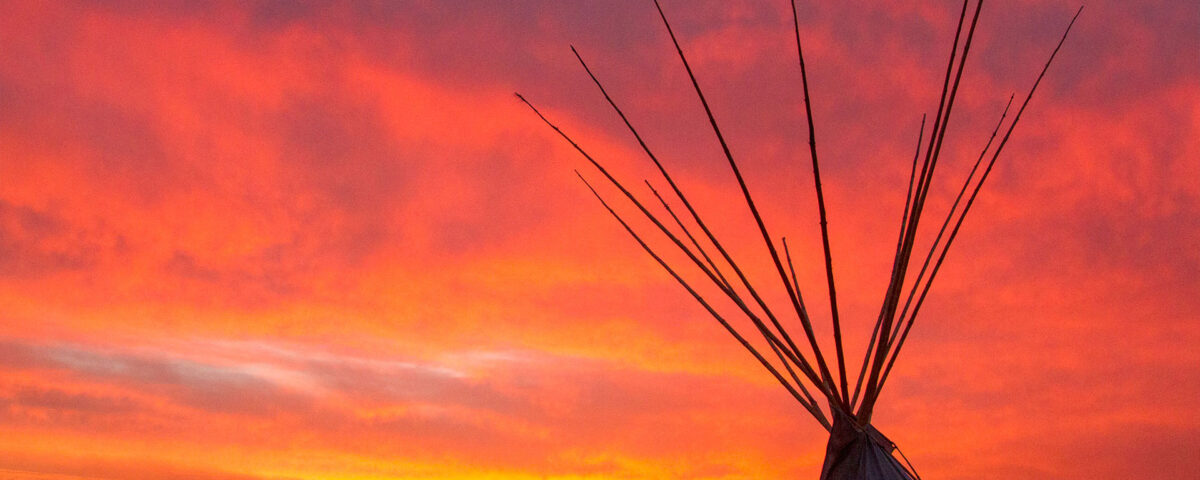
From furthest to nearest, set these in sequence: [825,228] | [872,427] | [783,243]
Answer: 1. [783,243]
2. [872,427]
3. [825,228]

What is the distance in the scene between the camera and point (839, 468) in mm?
4555

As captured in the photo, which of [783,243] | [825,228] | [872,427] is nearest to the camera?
[825,228]

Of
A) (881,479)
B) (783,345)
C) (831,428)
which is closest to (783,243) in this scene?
(783,345)

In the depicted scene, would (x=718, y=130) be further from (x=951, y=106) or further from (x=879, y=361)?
(x=879, y=361)

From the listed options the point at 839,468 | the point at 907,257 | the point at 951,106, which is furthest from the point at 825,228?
the point at 839,468

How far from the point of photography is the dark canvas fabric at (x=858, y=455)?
14.6ft

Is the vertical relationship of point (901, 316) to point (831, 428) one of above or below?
above

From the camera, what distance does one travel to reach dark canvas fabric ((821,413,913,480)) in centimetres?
445

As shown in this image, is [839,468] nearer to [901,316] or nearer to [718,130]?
[901,316]

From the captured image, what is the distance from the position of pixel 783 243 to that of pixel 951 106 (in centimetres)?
107

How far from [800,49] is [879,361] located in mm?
1502

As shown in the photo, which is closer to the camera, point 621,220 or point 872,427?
point 872,427

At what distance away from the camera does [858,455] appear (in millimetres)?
4504

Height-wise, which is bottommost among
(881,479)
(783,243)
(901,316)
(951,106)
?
(881,479)
